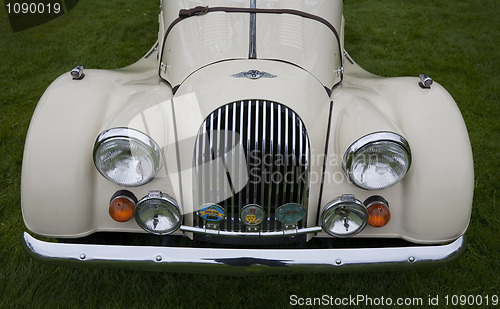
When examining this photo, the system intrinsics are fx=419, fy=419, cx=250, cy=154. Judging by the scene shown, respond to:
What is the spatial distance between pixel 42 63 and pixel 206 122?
397 centimetres

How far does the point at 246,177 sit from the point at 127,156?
0.55 m

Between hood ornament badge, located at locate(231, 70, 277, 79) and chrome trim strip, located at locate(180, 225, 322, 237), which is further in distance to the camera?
hood ornament badge, located at locate(231, 70, 277, 79)

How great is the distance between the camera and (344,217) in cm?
194

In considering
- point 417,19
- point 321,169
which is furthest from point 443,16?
point 321,169

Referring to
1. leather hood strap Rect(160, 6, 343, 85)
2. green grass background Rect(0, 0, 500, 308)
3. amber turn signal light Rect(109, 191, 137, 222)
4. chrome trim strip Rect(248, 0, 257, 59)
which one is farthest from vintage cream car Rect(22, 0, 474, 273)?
leather hood strap Rect(160, 6, 343, 85)

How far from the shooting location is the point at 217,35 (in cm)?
267

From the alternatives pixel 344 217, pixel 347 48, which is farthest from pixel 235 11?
pixel 347 48

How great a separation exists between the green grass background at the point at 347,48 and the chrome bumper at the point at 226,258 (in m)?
0.59

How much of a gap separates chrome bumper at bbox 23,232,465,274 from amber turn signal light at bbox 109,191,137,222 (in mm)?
144
